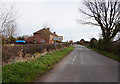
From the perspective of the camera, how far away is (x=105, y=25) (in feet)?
93.1

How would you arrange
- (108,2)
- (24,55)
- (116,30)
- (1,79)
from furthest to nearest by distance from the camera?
(108,2) < (116,30) < (24,55) < (1,79)

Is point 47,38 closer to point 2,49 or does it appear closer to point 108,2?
point 108,2

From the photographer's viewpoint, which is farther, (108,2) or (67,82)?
(108,2)

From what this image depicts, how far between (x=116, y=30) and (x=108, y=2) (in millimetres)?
6908

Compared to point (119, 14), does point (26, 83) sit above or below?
below

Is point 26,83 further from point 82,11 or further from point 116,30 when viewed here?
point 82,11

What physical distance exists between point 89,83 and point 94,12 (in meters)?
26.6

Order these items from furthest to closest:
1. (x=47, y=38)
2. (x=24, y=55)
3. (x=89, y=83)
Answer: (x=47, y=38)
(x=24, y=55)
(x=89, y=83)

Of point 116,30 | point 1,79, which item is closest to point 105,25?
point 116,30

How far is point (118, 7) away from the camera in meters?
26.2

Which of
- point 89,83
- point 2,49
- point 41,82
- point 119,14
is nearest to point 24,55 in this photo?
point 2,49

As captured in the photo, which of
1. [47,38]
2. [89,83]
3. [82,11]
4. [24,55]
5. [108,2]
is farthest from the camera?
[47,38]

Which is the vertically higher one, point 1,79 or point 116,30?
point 116,30

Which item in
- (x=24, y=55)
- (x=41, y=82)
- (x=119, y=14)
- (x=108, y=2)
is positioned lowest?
(x=41, y=82)
